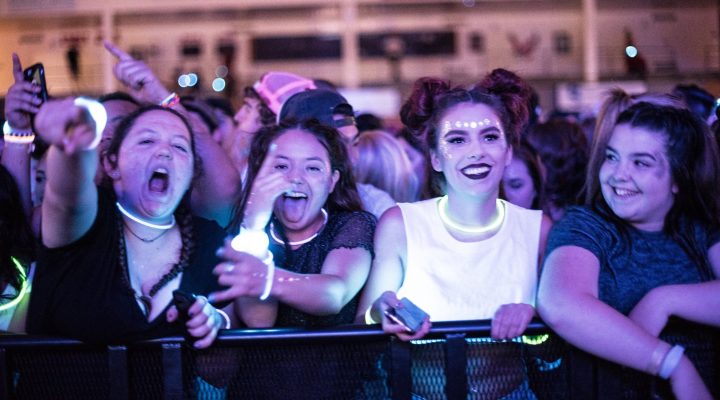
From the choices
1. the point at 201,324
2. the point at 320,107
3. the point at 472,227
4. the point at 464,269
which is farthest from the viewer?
the point at 320,107

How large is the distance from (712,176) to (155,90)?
6.46 ft

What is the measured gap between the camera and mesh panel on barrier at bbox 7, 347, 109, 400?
78.6 inches

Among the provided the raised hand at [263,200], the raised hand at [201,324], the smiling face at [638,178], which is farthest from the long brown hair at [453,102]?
the raised hand at [201,324]

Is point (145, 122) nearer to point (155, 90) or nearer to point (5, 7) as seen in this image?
point (155, 90)

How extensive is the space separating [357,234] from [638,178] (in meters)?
0.87

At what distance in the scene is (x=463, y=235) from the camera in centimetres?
252

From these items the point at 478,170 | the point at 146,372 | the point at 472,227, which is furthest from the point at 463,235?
A: the point at 146,372

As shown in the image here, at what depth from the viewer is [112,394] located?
6.36 ft

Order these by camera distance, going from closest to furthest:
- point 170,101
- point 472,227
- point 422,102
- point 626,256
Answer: point 626,256 → point 472,227 → point 422,102 → point 170,101

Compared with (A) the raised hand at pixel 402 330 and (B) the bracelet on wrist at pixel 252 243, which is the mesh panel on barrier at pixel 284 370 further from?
(B) the bracelet on wrist at pixel 252 243

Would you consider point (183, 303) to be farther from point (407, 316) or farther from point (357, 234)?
point (357, 234)

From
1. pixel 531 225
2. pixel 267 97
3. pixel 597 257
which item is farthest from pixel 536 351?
pixel 267 97

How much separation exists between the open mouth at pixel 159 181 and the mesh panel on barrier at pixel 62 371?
563mm

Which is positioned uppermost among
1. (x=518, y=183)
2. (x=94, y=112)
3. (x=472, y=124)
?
(x=94, y=112)
